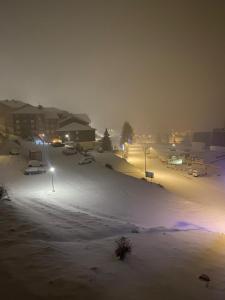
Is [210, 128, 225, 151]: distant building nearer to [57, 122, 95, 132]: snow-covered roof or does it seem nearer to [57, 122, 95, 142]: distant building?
[57, 122, 95, 142]: distant building

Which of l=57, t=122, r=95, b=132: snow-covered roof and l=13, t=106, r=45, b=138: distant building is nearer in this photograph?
l=57, t=122, r=95, b=132: snow-covered roof

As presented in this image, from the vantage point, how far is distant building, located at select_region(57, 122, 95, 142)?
3332 inches

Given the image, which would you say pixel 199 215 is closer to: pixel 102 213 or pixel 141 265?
pixel 102 213

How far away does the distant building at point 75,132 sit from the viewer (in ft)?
278

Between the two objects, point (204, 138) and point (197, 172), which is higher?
point (204, 138)

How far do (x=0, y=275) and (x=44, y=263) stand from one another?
167 cm

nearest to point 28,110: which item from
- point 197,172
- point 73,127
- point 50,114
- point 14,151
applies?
point 50,114

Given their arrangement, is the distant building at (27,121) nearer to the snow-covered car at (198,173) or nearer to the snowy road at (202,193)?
the snowy road at (202,193)

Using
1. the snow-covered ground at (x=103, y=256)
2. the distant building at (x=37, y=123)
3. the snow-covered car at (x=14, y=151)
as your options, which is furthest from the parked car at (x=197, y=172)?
the snow-covered car at (x=14, y=151)

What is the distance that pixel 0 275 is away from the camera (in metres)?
9.37

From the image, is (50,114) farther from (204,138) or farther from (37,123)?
(204,138)

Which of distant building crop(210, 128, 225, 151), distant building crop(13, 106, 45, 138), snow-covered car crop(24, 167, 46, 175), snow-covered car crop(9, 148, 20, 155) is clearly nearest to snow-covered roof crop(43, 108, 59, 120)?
distant building crop(13, 106, 45, 138)

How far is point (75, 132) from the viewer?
84938mm

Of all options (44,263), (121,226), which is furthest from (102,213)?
(44,263)
